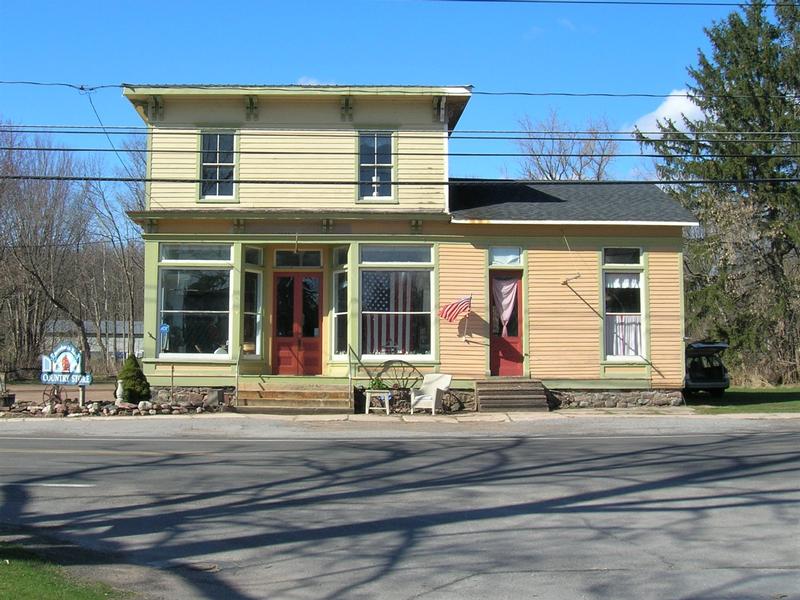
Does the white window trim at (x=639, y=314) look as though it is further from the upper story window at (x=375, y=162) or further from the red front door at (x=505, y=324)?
the upper story window at (x=375, y=162)

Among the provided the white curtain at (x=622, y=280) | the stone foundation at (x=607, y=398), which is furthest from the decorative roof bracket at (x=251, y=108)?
the stone foundation at (x=607, y=398)

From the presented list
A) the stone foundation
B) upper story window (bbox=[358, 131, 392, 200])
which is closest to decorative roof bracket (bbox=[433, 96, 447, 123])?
upper story window (bbox=[358, 131, 392, 200])

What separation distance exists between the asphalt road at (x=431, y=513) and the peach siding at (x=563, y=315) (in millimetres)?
5727

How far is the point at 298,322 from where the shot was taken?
2122 centimetres

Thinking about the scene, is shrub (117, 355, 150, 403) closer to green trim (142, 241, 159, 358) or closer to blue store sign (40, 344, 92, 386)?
green trim (142, 241, 159, 358)

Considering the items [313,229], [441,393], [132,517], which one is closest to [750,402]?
[441,393]

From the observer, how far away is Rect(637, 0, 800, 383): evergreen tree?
113 ft

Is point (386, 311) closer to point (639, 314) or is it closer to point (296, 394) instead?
point (296, 394)

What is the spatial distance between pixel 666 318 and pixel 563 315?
258cm

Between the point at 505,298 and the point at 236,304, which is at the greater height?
the point at 505,298

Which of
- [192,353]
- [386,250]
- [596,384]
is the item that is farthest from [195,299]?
[596,384]

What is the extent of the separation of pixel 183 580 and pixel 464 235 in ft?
48.8

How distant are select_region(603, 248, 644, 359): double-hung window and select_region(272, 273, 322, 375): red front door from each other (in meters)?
Answer: 7.37

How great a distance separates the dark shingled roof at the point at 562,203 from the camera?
792 inches
